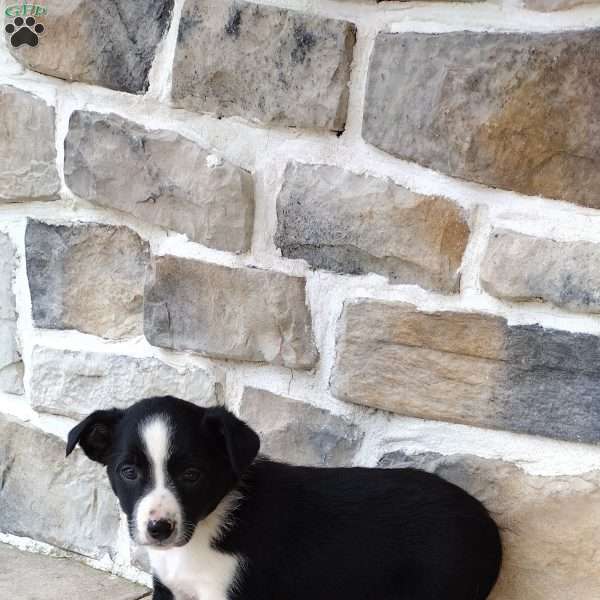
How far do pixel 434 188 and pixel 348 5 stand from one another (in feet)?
1.17

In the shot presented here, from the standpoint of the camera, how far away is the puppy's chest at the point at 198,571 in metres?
1.71

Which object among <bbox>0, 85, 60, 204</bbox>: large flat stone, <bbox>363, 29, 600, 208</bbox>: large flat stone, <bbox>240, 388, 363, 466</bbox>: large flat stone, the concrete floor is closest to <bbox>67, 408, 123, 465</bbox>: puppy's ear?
<bbox>240, 388, 363, 466</bbox>: large flat stone

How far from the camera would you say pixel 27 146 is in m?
2.06

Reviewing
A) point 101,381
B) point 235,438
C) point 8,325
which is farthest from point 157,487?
point 8,325

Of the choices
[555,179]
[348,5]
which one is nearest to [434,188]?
[555,179]

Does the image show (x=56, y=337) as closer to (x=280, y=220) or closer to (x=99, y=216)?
(x=99, y=216)

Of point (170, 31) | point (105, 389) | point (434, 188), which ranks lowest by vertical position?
point (105, 389)

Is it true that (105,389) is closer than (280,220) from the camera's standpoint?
No

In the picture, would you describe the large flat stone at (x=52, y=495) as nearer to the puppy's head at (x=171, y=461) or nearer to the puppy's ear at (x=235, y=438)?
the puppy's head at (x=171, y=461)

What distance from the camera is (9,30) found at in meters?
2.05

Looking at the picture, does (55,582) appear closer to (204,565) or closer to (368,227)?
(204,565)

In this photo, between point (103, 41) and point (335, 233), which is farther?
point (103, 41)

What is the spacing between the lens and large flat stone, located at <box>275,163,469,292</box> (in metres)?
1.68

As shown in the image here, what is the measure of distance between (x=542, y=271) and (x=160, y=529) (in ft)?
2.47
